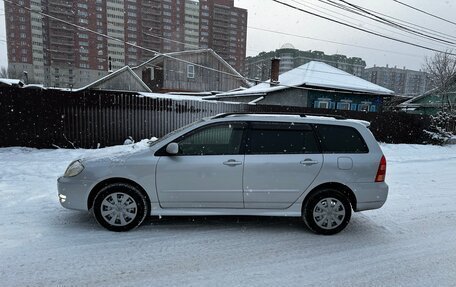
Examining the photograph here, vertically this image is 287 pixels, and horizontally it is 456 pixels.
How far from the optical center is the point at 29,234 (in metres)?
4.04

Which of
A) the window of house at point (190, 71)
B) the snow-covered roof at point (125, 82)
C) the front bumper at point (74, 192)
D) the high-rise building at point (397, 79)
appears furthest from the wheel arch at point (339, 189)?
the high-rise building at point (397, 79)

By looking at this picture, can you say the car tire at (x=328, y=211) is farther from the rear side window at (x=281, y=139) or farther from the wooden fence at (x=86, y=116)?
the wooden fence at (x=86, y=116)

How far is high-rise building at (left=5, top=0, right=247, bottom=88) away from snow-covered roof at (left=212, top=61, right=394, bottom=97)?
3969 centimetres

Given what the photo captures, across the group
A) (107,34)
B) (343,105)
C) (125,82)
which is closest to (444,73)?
(343,105)

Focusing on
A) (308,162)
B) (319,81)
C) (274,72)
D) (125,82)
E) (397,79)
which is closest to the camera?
(308,162)

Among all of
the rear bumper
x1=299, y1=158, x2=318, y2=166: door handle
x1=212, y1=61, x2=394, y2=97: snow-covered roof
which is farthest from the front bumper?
x1=212, y1=61, x2=394, y2=97: snow-covered roof

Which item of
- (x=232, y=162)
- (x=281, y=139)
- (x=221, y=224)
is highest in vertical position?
(x=281, y=139)

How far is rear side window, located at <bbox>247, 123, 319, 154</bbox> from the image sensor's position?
4.31 metres

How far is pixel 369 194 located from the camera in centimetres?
436

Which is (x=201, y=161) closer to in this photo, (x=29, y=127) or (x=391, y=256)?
(x=391, y=256)

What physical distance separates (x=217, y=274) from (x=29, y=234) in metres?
2.68

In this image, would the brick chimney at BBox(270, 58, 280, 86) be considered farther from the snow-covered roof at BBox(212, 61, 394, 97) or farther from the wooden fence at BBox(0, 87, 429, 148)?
the wooden fence at BBox(0, 87, 429, 148)

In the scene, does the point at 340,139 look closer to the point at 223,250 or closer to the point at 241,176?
the point at 241,176

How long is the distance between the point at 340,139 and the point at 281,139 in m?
0.88
